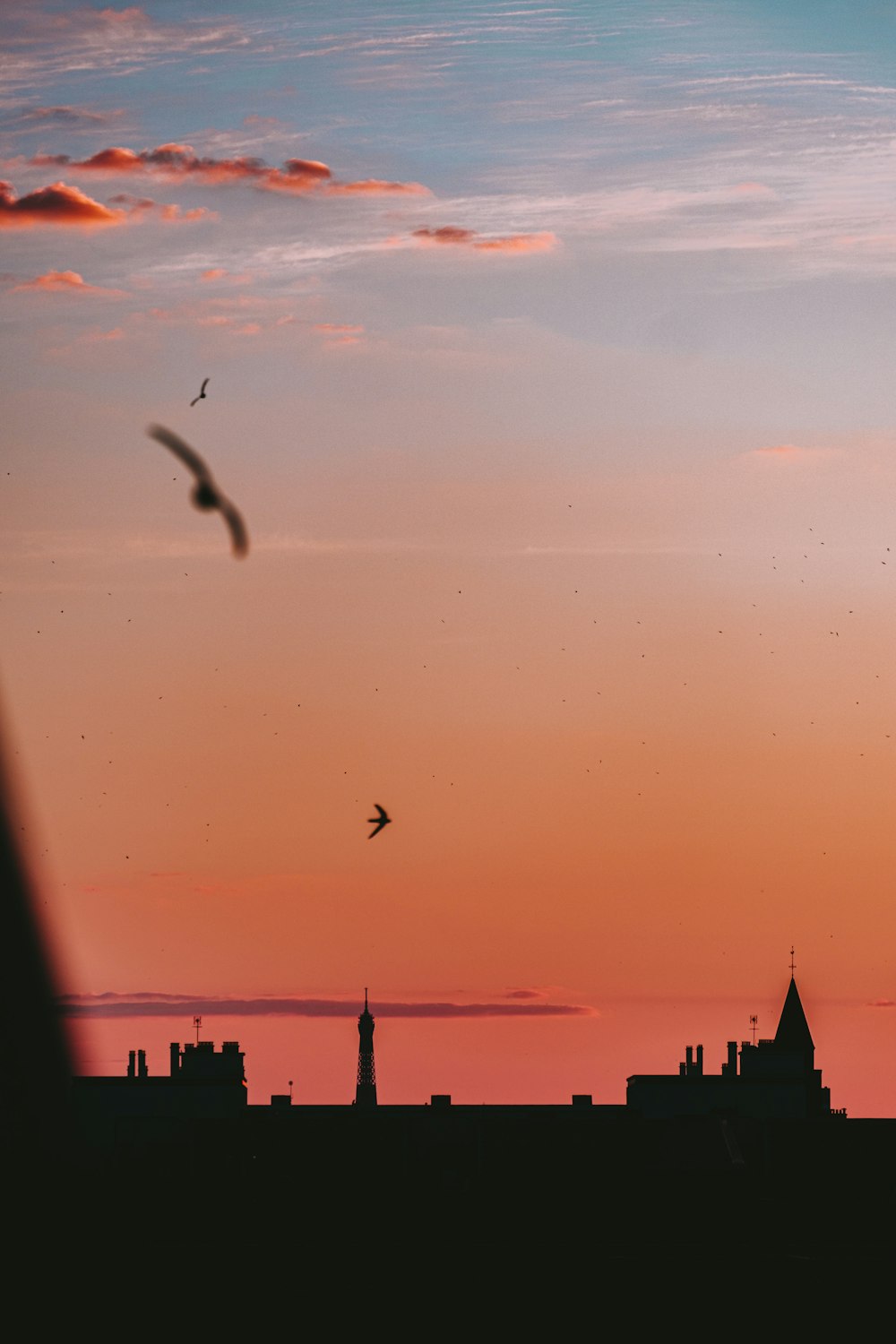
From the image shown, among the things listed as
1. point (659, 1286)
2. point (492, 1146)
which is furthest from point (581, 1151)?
point (659, 1286)

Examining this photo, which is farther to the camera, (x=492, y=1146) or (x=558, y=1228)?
(x=492, y=1146)

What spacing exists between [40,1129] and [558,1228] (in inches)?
1540

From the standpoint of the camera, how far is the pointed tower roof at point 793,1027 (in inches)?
7101

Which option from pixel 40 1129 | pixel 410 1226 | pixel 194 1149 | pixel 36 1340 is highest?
pixel 194 1149

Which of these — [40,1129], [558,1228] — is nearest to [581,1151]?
[558,1228]

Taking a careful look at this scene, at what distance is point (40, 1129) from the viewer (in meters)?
58.1

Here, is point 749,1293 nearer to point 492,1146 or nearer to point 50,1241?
point 50,1241

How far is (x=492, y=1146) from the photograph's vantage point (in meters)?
115

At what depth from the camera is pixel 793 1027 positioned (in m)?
182

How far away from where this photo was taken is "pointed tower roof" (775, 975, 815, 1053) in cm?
18038

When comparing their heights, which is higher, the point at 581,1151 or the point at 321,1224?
the point at 581,1151

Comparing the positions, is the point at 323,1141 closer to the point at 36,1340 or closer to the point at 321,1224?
the point at 321,1224

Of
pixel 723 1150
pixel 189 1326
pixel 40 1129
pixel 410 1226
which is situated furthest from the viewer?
pixel 723 1150

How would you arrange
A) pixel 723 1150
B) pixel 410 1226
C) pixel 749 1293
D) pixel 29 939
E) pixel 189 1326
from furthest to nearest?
1. pixel 723 1150
2. pixel 410 1226
3. pixel 749 1293
4. pixel 189 1326
5. pixel 29 939
